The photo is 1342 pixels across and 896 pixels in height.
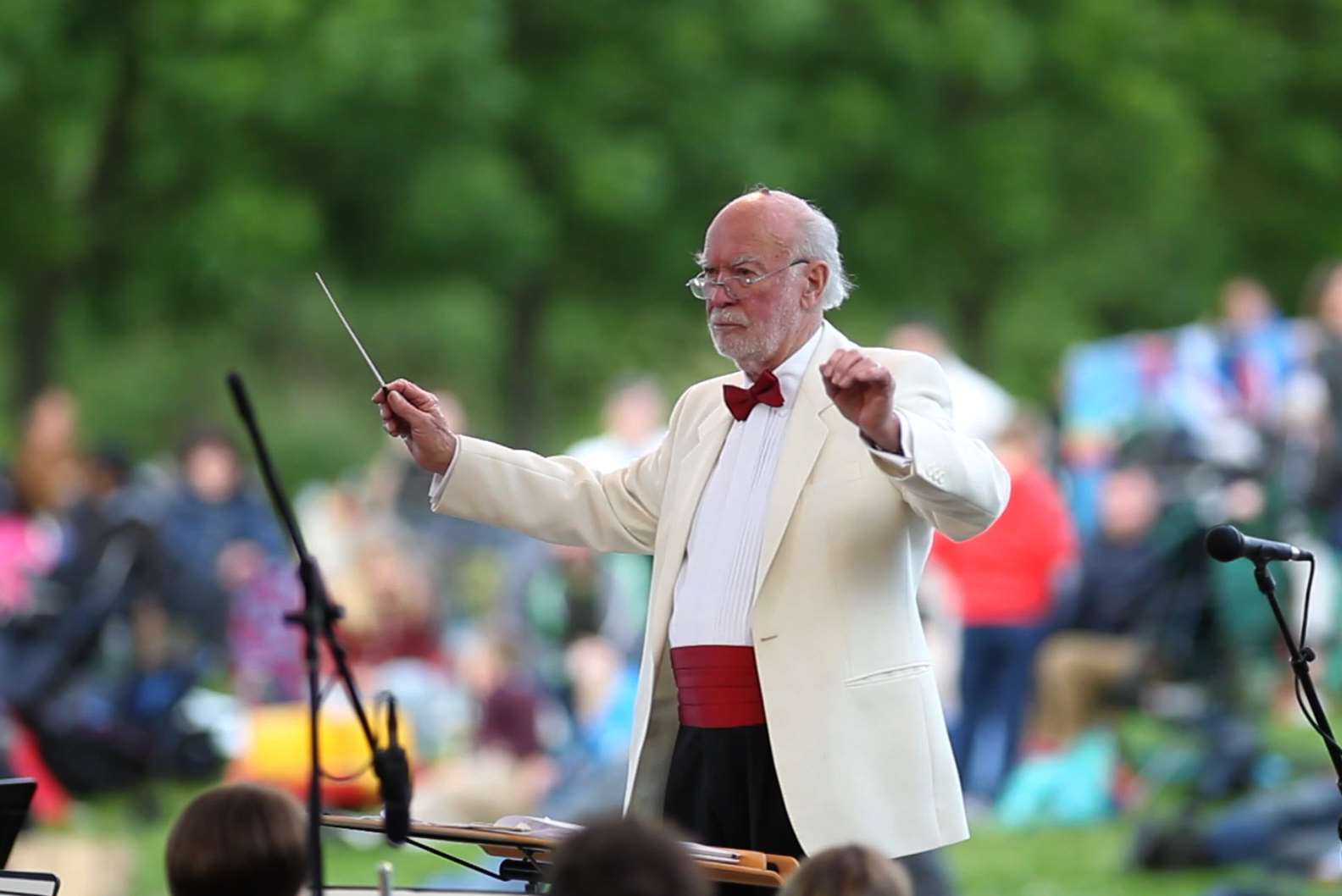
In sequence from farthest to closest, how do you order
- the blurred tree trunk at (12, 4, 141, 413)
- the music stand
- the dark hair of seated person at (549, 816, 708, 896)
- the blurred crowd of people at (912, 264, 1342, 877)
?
the blurred tree trunk at (12, 4, 141, 413)
the blurred crowd of people at (912, 264, 1342, 877)
the music stand
the dark hair of seated person at (549, 816, 708, 896)

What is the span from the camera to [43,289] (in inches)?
622

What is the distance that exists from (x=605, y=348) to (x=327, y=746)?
11244mm

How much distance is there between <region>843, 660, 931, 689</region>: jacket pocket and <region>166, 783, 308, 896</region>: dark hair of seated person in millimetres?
1156

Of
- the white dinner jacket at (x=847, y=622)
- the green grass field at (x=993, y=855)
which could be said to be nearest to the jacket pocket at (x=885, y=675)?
the white dinner jacket at (x=847, y=622)

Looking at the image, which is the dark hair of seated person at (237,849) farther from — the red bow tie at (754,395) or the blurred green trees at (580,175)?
the blurred green trees at (580,175)

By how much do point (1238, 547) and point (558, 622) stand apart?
7.87m

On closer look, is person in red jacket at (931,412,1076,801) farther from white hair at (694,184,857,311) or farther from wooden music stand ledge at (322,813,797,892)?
wooden music stand ledge at (322,813,797,892)

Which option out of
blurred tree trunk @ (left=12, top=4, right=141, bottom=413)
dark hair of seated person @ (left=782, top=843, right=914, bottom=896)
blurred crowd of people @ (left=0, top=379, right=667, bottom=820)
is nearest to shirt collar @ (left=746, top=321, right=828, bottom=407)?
dark hair of seated person @ (left=782, top=843, right=914, bottom=896)

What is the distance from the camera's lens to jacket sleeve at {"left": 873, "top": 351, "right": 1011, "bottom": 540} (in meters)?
4.15

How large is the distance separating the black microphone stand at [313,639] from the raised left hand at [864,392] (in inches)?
37.4

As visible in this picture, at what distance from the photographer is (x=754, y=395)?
4.68 m

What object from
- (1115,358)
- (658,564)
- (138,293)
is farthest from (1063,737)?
(138,293)

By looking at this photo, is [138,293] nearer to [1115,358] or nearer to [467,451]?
[1115,358]

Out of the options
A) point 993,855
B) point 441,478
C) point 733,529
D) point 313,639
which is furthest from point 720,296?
point 993,855
